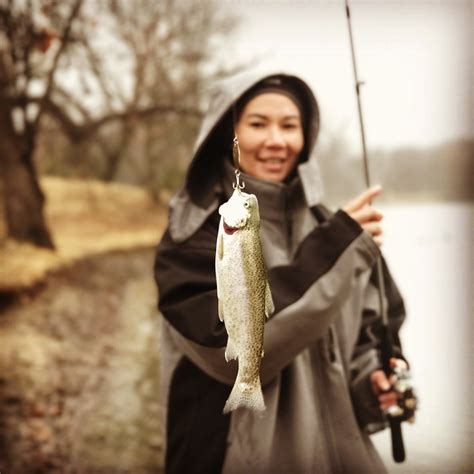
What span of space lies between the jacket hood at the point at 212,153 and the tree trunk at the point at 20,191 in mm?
3847

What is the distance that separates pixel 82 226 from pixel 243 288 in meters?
5.16

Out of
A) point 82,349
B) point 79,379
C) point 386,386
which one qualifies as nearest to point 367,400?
point 386,386

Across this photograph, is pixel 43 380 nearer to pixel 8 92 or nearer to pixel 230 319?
pixel 8 92

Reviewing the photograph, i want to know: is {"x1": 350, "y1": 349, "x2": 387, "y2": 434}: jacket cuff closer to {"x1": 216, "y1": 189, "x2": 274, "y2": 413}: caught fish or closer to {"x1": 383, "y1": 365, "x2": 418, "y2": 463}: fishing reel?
{"x1": 383, "y1": 365, "x2": 418, "y2": 463}: fishing reel

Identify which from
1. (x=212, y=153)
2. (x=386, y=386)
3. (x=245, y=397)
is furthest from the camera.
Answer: (x=386, y=386)

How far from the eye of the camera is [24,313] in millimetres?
4859

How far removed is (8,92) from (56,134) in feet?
2.36

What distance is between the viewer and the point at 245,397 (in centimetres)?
114

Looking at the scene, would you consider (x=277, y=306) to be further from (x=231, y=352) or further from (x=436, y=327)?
(x=436, y=327)

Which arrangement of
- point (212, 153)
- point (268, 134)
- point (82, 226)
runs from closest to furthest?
point (268, 134) < point (212, 153) < point (82, 226)

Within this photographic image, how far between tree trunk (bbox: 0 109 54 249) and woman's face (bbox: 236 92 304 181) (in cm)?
411

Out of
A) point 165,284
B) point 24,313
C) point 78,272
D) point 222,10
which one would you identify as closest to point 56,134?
point 78,272

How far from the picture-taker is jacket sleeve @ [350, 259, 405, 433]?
6.82 feet

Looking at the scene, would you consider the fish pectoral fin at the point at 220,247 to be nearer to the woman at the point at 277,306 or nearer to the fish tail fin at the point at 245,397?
the fish tail fin at the point at 245,397
